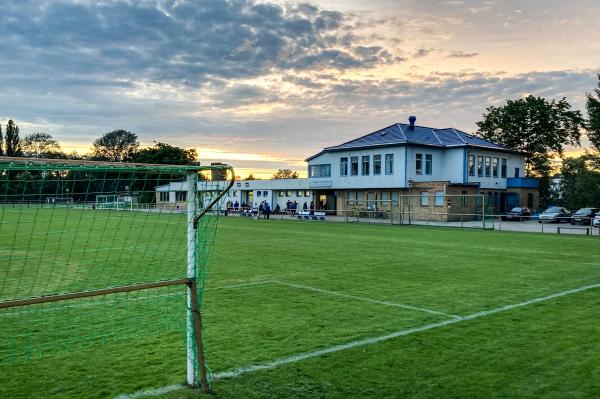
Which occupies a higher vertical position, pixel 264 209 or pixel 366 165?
pixel 366 165

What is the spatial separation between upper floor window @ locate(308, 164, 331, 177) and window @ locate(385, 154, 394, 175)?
777 centimetres

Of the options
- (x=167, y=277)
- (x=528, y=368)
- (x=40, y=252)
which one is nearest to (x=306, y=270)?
(x=167, y=277)

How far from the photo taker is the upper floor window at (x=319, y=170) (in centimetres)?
5447

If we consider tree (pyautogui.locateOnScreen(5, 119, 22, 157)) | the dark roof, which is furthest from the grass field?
tree (pyautogui.locateOnScreen(5, 119, 22, 157))

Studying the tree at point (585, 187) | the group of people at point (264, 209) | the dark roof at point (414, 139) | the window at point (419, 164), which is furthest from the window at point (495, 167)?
the group of people at point (264, 209)

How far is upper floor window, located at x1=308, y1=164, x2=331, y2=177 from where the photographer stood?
179 feet

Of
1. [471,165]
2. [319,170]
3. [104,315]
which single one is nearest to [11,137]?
[319,170]

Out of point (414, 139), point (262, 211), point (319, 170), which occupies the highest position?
point (414, 139)

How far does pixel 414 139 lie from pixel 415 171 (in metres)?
3.35

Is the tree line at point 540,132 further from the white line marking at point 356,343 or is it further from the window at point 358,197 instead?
the white line marking at point 356,343

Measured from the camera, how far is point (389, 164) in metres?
47.9

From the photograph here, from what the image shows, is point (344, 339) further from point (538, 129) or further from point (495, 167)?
point (538, 129)

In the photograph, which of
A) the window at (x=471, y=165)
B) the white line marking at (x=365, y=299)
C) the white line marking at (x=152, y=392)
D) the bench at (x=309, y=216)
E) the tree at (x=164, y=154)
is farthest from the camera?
the tree at (x=164, y=154)

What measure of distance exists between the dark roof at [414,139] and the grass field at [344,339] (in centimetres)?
3576
